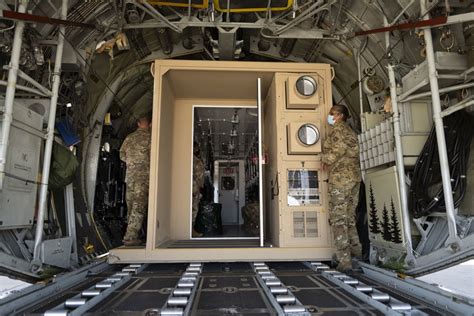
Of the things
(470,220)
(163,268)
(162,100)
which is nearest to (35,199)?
(163,268)

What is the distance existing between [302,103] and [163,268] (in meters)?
2.68

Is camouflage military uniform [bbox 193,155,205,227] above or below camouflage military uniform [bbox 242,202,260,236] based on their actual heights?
above

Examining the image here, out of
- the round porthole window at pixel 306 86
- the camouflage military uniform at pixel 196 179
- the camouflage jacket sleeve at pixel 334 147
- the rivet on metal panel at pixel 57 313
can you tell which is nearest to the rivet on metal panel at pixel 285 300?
the rivet on metal panel at pixel 57 313

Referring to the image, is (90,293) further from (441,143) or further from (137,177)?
(441,143)

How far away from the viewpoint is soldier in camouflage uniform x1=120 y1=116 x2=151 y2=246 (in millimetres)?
4340

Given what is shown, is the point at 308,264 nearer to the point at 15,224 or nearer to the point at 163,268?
the point at 163,268

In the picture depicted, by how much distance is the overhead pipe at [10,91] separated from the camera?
2.54 m

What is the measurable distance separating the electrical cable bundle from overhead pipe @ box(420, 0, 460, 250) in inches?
8.0

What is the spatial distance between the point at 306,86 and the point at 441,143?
6.11ft

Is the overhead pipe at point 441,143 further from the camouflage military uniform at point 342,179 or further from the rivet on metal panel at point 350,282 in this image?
the camouflage military uniform at point 342,179

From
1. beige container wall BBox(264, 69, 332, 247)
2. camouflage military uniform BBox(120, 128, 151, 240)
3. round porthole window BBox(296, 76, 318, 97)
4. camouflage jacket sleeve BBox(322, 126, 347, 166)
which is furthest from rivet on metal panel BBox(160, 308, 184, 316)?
round porthole window BBox(296, 76, 318, 97)

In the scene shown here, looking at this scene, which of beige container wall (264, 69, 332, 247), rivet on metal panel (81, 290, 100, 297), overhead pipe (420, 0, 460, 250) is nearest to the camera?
rivet on metal panel (81, 290, 100, 297)

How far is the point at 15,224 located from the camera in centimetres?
276

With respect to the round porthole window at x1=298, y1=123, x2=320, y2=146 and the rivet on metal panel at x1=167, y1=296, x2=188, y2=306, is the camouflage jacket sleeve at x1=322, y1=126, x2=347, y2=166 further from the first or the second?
the rivet on metal panel at x1=167, y1=296, x2=188, y2=306
